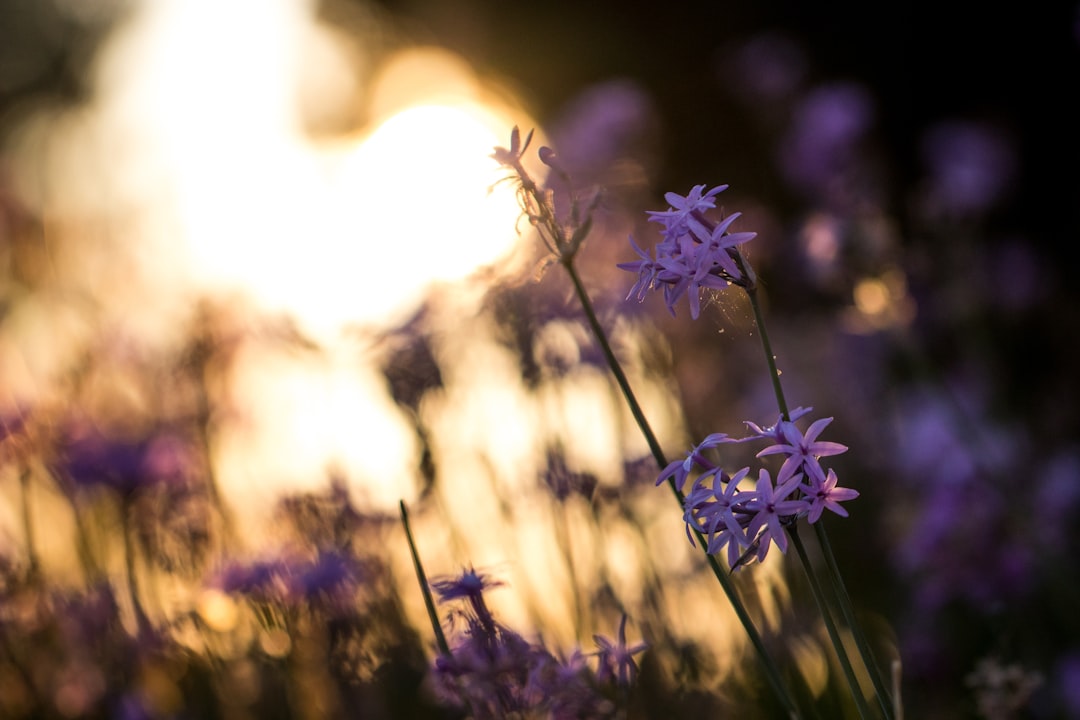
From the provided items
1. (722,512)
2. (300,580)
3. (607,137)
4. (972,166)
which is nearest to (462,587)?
(722,512)

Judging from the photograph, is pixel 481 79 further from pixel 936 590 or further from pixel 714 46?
pixel 936 590

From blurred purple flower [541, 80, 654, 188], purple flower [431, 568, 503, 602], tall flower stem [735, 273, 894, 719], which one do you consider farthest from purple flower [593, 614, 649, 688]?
blurred purple flower [541, 80, 654, 188]

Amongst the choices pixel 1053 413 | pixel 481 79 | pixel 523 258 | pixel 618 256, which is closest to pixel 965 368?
pixel 1053 413

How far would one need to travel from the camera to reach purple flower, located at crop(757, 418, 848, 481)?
1.13 meters

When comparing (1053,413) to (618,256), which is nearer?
(618,256)

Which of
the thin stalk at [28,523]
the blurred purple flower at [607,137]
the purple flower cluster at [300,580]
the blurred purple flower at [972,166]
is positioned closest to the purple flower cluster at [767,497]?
the purple flower cluster at [300,580]

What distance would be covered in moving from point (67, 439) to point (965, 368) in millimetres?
4832

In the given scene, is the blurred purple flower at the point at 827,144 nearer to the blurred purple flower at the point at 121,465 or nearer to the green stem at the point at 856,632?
the blurred purple flower at the point at 121,465

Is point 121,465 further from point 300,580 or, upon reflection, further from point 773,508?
point 773,508

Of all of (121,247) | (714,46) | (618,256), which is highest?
(714,46)

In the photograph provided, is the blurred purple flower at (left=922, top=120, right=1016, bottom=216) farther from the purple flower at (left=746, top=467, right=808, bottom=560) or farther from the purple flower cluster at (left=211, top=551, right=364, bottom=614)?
the purple flower at (left=746, top=467, right=808, bottom=560)

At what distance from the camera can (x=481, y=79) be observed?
1052 cm

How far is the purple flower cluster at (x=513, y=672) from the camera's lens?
1.28 m

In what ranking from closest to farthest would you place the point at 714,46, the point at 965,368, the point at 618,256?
1. the point at 618,256
2. the point at 965,368
3. the point at 714,46
